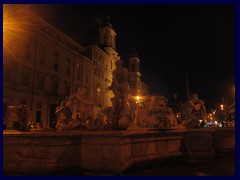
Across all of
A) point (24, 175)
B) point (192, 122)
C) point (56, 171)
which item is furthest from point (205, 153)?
point (24, 175)

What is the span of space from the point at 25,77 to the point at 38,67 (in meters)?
2.51

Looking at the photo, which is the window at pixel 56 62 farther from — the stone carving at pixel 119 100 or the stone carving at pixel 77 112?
the stone carving at pixel 119 100

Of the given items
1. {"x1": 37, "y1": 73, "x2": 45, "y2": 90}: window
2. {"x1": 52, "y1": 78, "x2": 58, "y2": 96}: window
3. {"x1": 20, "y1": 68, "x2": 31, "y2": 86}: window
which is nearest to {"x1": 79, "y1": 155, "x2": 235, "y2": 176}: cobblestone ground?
{"x1": 20, "y1": 68, "x2": 31, "y2": 86}: window

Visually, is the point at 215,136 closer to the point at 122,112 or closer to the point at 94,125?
the point at 122,112

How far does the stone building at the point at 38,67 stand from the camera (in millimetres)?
21531

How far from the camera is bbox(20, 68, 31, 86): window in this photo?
899 inches

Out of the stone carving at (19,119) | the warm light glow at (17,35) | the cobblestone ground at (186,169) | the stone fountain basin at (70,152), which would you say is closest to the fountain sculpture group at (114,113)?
the stone carving at (19,119)

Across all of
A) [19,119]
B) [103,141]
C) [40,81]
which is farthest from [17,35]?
[103,141]

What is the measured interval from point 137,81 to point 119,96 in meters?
44.5

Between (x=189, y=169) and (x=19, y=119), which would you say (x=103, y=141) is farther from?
(x=19, y=119)

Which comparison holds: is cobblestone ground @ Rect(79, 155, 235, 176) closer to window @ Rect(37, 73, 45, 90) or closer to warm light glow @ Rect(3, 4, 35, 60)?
warm light glow @ Rect(3, 4, 35, 60)

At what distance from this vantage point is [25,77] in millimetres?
Answer: 23312

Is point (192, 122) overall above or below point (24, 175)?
above

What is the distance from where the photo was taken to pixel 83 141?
16.5ft
